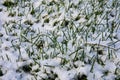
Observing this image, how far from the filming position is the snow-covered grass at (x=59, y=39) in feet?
10.8

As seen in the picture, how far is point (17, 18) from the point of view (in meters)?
4.43

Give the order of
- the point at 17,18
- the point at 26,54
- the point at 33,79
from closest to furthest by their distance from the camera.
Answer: the point at 33,79
the point at 26,54
the point at 17,18

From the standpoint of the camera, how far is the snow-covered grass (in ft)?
10.8

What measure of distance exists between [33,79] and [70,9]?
1728 mm

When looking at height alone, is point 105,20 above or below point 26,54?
above

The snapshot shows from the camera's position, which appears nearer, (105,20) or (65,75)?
(65,75)

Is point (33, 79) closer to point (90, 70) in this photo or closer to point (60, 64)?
point (60, 64)

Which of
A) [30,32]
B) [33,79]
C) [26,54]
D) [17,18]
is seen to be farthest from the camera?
[17,18]

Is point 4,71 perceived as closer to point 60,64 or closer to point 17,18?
point 60,64

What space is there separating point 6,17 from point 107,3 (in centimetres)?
173

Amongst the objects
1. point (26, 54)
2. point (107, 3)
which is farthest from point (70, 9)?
point (26, 54)

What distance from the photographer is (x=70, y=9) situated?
4.54m

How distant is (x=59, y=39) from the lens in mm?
3816

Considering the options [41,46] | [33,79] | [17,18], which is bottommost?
[33,79]
